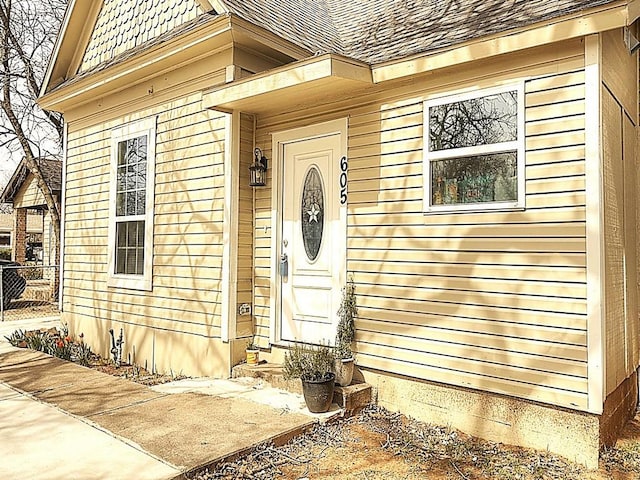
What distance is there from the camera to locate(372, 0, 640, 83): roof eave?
3504 millimetres

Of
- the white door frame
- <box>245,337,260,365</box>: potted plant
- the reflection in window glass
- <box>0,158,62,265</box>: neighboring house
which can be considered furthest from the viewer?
<box>0,158,62,265</box>: neighboring house

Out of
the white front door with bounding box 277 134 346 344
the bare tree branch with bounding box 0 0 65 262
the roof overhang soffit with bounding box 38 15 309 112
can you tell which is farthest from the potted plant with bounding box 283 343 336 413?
the bare tree branch with bounding box 0 0 65 262

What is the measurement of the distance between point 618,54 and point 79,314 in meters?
7.66

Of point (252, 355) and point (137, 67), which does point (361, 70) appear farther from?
Answer: point (137, 67)

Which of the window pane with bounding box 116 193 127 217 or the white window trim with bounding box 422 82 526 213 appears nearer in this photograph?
the white window trim with bounding box 422 82 526 213

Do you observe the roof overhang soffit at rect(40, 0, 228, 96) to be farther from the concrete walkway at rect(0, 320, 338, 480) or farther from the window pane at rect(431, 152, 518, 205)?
the window pane at rect(431, 152, 518, 205)

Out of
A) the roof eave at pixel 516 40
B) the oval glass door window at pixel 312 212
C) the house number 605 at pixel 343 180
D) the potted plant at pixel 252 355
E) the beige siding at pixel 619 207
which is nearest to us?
the roof eave at pixel 516 40

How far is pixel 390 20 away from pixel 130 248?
4.40m

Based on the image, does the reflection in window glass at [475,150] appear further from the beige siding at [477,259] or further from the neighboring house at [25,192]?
the neighboring house at [25,192]

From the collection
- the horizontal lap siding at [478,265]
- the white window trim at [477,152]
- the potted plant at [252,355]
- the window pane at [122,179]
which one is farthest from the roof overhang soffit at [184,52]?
the potted plant at [252,355]

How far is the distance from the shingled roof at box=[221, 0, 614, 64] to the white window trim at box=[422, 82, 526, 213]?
0.43 m

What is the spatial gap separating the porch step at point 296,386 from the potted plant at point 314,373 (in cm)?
10

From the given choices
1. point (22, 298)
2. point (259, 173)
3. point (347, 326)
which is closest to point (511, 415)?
point (347, 326)

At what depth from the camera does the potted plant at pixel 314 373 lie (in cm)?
433
